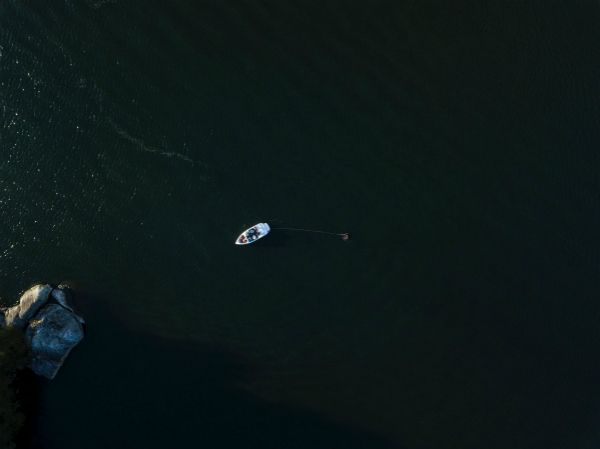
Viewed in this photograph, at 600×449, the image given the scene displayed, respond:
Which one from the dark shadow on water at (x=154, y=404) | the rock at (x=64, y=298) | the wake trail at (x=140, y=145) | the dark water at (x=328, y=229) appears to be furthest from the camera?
the wake trail at (x=140, y=145)

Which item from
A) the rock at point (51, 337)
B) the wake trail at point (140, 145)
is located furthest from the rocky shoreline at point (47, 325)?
the wake trail at point (140, 145)

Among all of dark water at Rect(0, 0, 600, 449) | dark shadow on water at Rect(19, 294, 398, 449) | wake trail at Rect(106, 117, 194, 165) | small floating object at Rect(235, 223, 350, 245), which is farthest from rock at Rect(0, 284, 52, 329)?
small floating object at Rect(235, 223, 350, 245)

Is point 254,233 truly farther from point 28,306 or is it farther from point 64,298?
point 28,306

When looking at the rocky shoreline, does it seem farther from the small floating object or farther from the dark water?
the small floating object

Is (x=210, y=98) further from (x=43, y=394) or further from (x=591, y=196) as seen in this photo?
(x=591, y=196)

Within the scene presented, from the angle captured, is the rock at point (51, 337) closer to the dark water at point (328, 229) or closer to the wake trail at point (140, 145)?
the dark water at point (328, 229)

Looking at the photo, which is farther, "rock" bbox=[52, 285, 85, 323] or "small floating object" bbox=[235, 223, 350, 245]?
"rock" bbox=[52, 285, 85, 323]

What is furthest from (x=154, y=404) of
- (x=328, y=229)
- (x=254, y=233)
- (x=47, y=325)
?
(x=328, y=229)

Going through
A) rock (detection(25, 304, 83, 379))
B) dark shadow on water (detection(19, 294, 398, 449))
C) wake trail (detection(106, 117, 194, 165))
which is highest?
wake trail (detection(106, 117, 194, 165))

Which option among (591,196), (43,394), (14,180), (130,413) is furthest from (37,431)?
(591,196)
